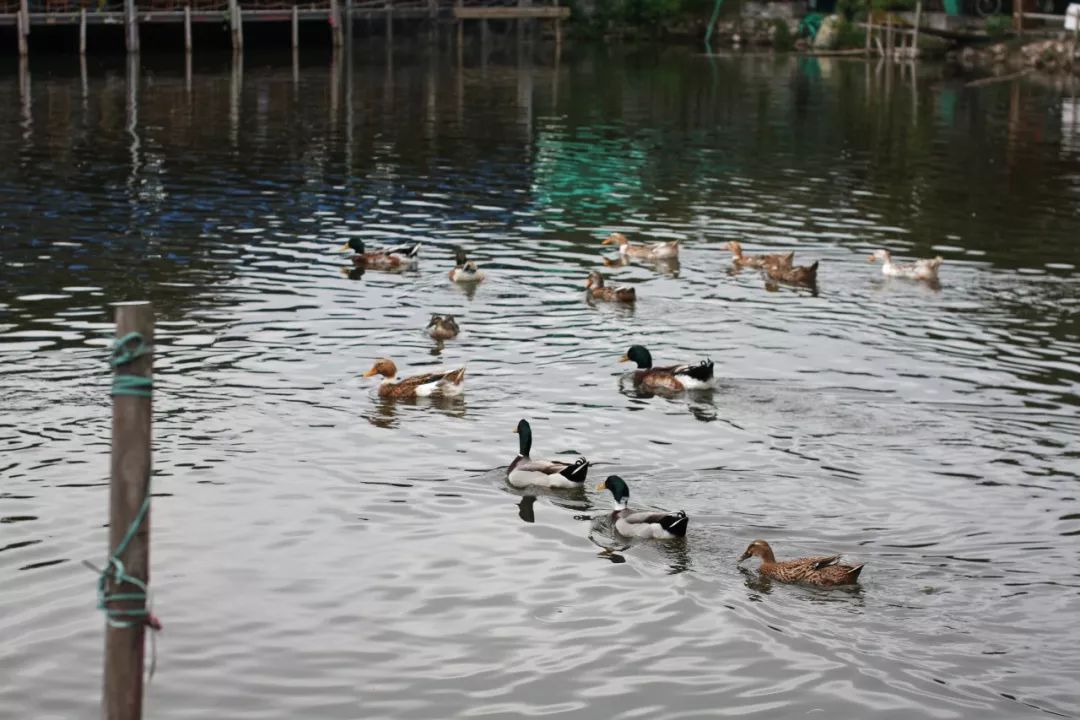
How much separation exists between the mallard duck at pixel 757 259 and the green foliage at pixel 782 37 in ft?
189

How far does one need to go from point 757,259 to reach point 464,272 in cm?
528

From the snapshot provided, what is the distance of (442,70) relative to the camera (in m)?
67.1

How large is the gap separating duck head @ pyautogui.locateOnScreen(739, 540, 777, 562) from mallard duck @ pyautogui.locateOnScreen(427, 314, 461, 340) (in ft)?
29.1

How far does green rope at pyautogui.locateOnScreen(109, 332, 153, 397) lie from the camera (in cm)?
808

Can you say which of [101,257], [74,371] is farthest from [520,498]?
[101,257]

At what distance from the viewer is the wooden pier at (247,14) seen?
63406 millimetres

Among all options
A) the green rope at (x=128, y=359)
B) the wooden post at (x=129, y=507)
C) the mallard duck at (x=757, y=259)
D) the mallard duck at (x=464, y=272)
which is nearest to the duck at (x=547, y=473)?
the wooden post at (x=129, y=507)

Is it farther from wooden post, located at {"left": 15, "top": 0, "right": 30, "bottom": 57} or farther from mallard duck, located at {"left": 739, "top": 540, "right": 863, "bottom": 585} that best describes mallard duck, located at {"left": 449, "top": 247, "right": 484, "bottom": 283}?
wooden post, located at {"left": 15, "top": 0, "right": 30, "bottom": 57}

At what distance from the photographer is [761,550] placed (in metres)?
14.4

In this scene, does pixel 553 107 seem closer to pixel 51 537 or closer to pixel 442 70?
pixel 442 70

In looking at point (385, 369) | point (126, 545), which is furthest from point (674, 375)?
point (126, 545)

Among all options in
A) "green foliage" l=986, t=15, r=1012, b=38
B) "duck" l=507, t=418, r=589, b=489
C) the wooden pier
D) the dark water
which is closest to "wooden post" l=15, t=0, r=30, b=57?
the wooden pier

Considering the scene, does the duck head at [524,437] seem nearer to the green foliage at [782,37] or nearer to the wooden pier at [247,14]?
the wooden pier at [247,14]

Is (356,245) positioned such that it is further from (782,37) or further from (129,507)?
(782,37)
